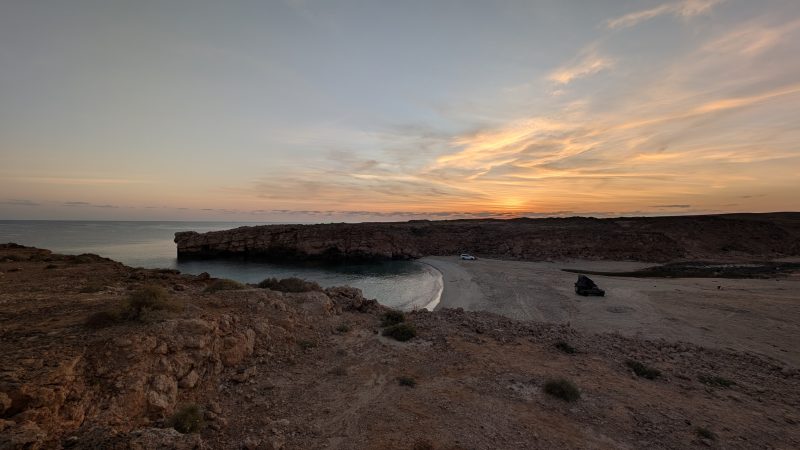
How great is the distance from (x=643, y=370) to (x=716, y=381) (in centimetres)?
202

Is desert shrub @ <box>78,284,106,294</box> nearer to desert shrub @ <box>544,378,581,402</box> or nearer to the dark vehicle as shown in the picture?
desert shrub @ <box>544,378,581,402</box>

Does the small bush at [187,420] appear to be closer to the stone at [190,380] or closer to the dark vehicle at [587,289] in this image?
the stone at [190,380]

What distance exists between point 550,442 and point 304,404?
573cm

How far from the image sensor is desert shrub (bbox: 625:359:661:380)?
1095 centimetres

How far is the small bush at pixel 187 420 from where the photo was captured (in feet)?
21.7

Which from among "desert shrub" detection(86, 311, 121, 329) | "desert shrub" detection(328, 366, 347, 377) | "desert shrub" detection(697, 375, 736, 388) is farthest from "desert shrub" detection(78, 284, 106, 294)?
"desert shrub" detection(697, 375, 736, 388)

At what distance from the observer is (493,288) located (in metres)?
30.7

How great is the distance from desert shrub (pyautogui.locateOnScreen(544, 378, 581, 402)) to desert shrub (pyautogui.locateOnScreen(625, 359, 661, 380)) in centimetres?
337

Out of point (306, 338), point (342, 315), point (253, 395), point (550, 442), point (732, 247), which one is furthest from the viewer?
point (732, 247)

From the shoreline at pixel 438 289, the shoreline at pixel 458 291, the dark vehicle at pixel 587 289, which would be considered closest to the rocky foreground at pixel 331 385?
the shoreline at pixel 458 291

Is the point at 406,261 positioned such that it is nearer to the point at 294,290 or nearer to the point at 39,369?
the point at 294,290

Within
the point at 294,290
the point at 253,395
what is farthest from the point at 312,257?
the point at 253,395

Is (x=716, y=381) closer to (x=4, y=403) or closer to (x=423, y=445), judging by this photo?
(x=423, y=445)

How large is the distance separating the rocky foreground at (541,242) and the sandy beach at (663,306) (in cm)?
2154
